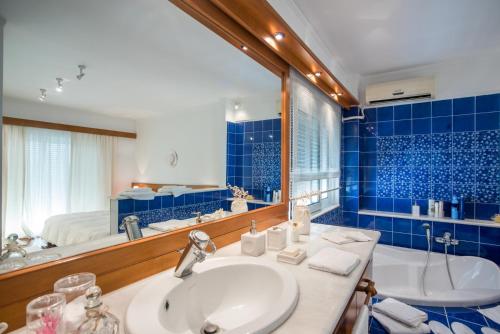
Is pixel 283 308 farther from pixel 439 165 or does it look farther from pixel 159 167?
pixel 439 165

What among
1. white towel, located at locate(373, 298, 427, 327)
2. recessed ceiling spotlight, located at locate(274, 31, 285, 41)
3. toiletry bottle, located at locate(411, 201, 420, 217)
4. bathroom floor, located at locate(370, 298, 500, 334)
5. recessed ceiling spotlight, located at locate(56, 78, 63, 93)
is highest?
recessed ceiling spotlight, located at locate(274, 31, 285, 41)

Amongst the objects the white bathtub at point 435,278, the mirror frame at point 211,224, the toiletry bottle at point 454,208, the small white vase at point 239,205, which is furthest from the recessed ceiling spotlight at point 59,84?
the toiletry bottle at point 454,208

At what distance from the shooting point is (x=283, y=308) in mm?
718

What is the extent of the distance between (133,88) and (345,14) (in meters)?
1.59

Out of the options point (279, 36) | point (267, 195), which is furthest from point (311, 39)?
point (267, 195)

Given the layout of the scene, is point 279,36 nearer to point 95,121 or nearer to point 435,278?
→ point 95,121

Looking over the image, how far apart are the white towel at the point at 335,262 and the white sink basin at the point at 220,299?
171 millimetres

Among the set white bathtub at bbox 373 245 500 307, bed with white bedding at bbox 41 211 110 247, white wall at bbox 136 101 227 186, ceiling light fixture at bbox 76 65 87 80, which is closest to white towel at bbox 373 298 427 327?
white bathtub at bbox 373 245 500 307

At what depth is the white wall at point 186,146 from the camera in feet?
3.70

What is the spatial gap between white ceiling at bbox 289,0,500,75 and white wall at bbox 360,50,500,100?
112 millimetres

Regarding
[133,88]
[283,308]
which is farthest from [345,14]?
[283,308]

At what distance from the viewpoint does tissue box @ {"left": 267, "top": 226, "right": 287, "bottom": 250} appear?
1.32 meters

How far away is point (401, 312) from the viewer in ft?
6.03

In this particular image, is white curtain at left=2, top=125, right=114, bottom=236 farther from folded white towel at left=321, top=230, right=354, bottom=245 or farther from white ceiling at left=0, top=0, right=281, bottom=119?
folded white towel at left=321, top=230, right=354, bottom=245
